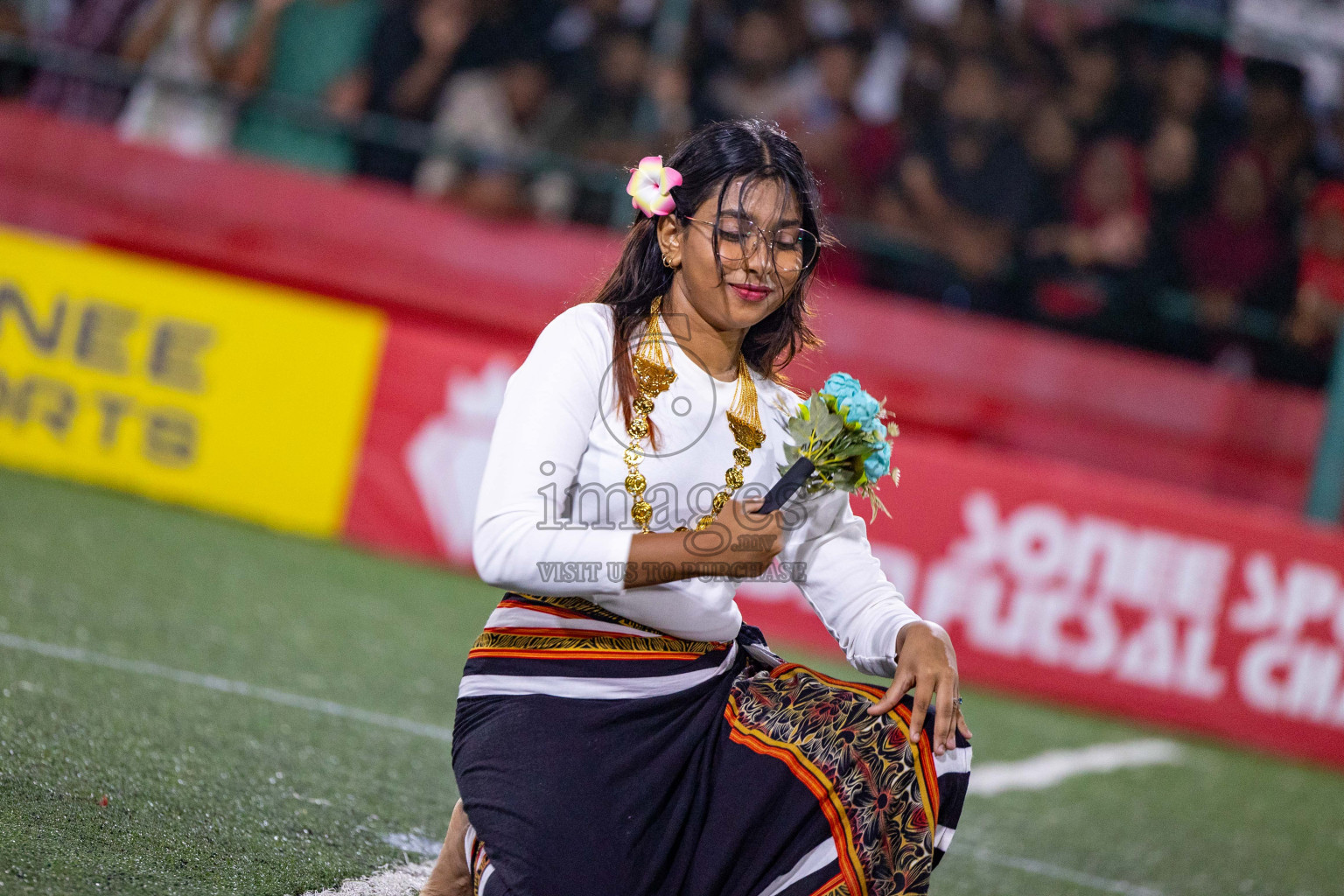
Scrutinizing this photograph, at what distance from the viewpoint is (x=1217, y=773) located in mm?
5758

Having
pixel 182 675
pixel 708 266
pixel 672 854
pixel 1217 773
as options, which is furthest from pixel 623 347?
pixel 1217 773

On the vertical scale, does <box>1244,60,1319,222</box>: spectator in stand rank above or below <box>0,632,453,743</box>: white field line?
above

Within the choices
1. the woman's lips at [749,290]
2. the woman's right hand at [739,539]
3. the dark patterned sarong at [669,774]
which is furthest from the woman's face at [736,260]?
A: the dark patterned sarong at [669,774]

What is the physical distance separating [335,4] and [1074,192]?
430 centimetres

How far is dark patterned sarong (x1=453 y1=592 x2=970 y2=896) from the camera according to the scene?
2367mm

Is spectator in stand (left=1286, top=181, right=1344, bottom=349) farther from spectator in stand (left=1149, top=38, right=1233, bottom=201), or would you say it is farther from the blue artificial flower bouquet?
the blue artificial flower bouquet

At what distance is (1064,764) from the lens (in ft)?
17.6

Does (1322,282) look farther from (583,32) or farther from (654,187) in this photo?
(654,187)

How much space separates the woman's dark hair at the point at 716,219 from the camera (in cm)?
260

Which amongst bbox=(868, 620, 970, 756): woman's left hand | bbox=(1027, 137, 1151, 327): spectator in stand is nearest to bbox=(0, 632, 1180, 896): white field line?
bbox=(868, 620, 970, 756): woman's left hand

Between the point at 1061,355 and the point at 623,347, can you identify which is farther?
the point at 1061,355

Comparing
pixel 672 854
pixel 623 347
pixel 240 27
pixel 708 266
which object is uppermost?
pixel 240 27

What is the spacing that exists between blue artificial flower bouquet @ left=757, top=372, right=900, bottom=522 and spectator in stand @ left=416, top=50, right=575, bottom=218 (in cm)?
608

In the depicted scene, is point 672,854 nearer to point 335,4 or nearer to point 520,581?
point 520,581
